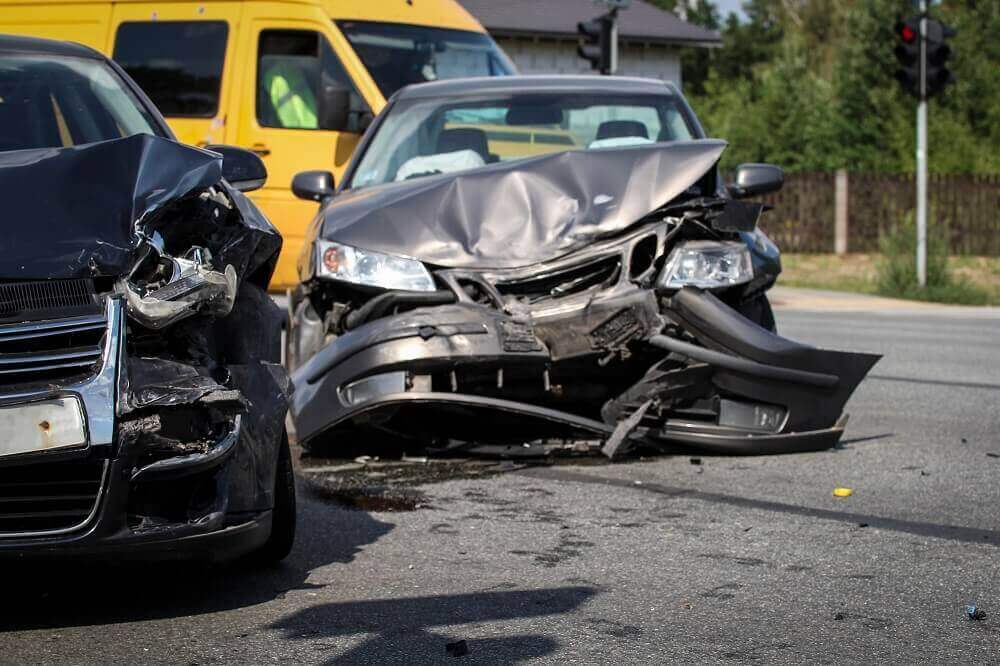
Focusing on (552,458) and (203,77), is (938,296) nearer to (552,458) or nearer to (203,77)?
(203,77)

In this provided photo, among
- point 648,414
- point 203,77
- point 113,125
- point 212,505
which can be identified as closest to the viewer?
point 212,505

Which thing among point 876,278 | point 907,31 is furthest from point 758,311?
point 876,278

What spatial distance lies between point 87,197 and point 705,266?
10.1ft

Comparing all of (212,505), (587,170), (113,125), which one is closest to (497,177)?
Answer: (587,170)

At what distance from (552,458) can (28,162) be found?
3.09 m

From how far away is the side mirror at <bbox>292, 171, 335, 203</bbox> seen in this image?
8586 millimetres

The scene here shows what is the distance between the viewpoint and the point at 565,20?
45.4 meters

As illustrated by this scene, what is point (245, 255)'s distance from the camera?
474cm

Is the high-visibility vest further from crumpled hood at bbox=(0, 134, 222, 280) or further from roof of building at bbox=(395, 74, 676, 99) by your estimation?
crumpled hood at bbox=(0, 134, 222, 280)

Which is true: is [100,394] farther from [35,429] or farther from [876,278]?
[876,278]

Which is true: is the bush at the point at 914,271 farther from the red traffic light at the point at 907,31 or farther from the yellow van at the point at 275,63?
the yellow van at the point at 275,63

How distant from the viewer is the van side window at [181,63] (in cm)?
1348

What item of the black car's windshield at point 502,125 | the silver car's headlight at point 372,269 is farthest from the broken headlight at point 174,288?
the black car's windshield at point 502,125

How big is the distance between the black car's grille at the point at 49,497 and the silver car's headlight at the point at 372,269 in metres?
2.91
